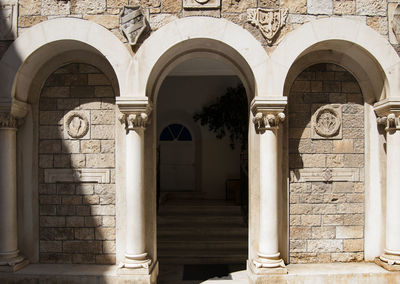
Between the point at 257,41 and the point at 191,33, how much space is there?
824 mm

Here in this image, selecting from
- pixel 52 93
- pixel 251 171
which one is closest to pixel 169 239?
pixel 251 171

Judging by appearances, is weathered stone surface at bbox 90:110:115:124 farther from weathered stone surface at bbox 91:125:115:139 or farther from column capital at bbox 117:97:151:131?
column capital at bbox 117:97:151:131

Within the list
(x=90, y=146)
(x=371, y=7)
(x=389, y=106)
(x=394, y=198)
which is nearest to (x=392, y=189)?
(x=394, y=198)

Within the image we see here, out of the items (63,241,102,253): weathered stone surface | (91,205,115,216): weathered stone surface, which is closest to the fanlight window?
(91,205,115,216): weathered stone surface

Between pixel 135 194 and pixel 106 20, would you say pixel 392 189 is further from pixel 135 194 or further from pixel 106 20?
pixel 106 20

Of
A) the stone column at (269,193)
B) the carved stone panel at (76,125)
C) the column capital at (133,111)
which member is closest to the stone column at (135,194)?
the column capital at (133,111)

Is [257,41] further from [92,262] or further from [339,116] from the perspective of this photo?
[92,262]

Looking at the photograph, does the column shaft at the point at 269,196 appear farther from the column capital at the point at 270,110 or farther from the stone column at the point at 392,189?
the stone column at the point at 392,189

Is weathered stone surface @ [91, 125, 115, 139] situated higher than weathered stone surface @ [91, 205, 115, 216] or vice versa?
weathered stone surface @ [91, 125, 115, 139]

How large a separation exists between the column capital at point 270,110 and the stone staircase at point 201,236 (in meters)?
2.55

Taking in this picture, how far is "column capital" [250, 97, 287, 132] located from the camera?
4031 millimetres

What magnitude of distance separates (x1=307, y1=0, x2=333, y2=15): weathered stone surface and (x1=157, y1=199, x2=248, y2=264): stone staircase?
3.85 m

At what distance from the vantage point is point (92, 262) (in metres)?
4.48

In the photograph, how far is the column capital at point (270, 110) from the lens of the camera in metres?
4.03
